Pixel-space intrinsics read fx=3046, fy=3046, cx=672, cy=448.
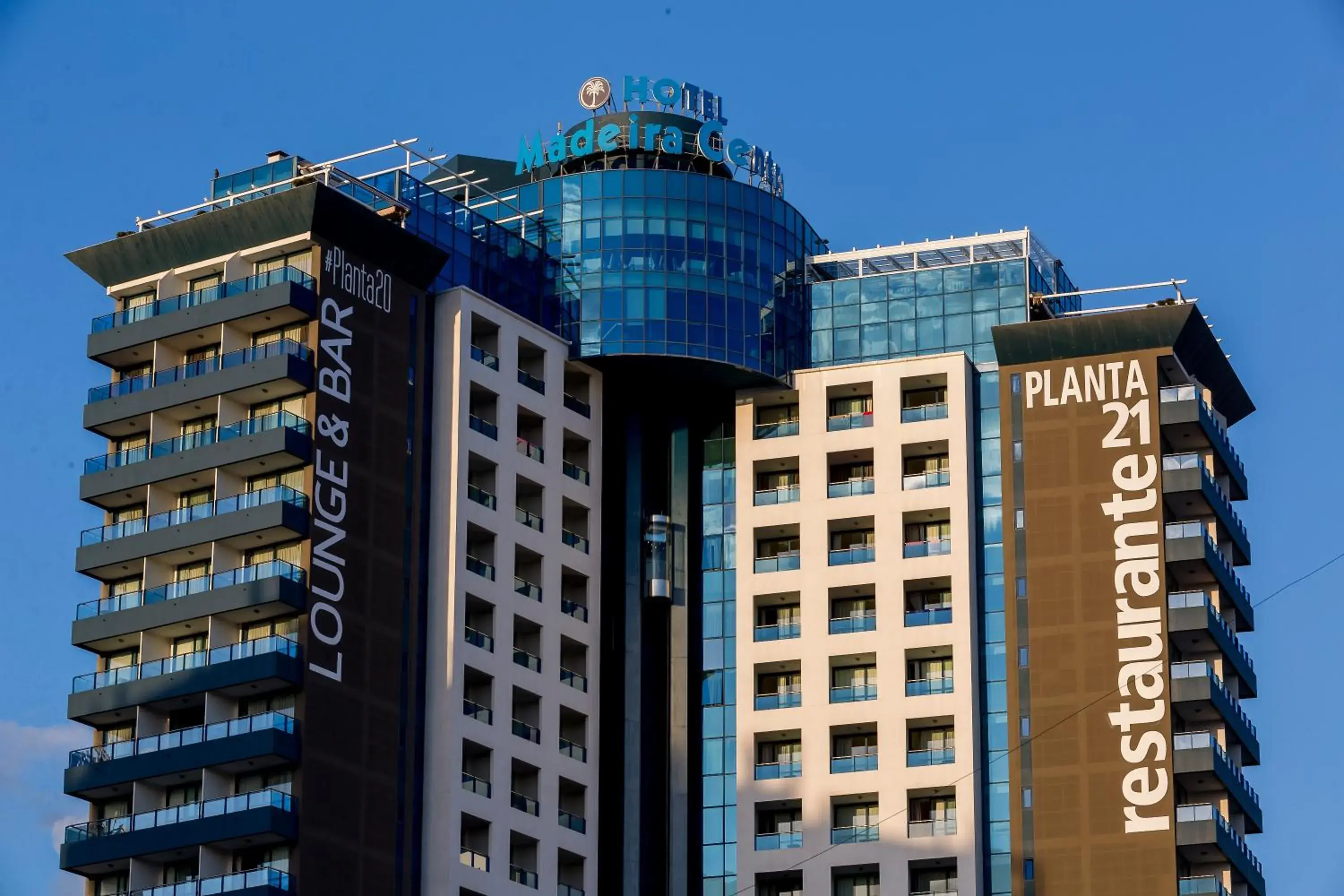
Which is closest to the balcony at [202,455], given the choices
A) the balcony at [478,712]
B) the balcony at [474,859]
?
the balcony at [478,712]

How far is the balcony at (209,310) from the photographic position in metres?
146

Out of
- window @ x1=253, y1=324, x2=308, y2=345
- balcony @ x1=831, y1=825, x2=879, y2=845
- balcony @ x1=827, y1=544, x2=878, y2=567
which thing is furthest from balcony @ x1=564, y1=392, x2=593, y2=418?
balcony @ x1=831, y1=825, x2=879, y2=845

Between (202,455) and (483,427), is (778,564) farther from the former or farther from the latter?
(202,455)

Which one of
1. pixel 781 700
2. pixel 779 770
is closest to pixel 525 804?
pixel 779 770

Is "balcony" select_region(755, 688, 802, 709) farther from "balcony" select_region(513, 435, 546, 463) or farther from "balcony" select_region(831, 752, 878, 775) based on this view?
"balcony" select_region(513, 435, 546, 463)

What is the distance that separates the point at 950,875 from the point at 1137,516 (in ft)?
68.5

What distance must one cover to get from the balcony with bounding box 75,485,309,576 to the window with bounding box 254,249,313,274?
11055mm

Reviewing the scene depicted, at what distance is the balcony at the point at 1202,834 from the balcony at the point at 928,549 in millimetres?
18414

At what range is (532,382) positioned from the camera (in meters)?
159

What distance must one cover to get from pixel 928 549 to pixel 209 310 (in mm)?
39935

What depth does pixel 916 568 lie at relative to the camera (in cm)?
16050

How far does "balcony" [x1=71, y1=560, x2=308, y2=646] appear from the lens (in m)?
141

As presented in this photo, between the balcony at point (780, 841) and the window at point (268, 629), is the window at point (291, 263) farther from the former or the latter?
the balcony at point (780, 841)

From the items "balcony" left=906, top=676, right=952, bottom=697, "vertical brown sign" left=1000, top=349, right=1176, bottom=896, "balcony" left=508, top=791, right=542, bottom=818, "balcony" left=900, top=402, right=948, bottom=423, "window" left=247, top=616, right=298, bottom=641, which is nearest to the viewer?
"window" left=247, top=616, right=298, bottom=641
